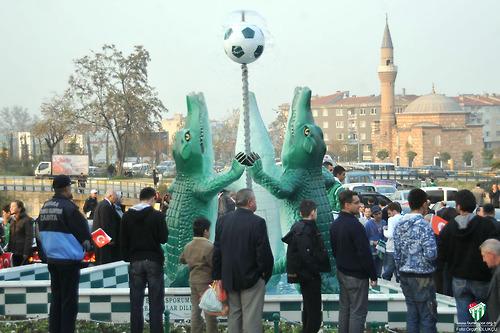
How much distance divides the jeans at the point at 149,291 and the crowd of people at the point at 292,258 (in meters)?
0.01

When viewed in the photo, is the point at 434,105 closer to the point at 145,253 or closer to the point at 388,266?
the point at 388,266

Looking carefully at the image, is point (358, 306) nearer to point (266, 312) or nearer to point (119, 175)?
point (266, 312)

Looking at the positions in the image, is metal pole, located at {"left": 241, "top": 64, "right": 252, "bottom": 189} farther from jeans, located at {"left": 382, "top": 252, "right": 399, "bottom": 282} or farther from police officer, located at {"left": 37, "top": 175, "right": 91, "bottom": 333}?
police officer, located at {"left": 37, "top": 175, "right": 91, "bottom": 333}

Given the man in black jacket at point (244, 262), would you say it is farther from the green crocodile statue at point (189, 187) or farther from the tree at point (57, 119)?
the tree at point (57, 119)

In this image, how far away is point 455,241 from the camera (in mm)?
8945

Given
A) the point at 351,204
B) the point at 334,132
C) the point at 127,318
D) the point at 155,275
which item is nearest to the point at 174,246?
the point at 127,318

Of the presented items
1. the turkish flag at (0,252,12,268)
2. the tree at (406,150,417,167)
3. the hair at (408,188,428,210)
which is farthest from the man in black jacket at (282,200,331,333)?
the tree at (406,150,417,167)

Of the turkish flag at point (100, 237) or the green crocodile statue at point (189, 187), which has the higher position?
the green crocodile statue at point (189, 187)

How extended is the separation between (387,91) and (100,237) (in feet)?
429

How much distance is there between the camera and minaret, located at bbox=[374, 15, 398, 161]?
138250 mm

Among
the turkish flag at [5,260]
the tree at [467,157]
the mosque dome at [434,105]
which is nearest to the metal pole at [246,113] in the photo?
the turkish flag at [5,260]

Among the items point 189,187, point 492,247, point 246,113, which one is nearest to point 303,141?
point 246,113

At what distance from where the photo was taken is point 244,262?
28.7ft

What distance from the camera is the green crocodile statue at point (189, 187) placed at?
13070mm
